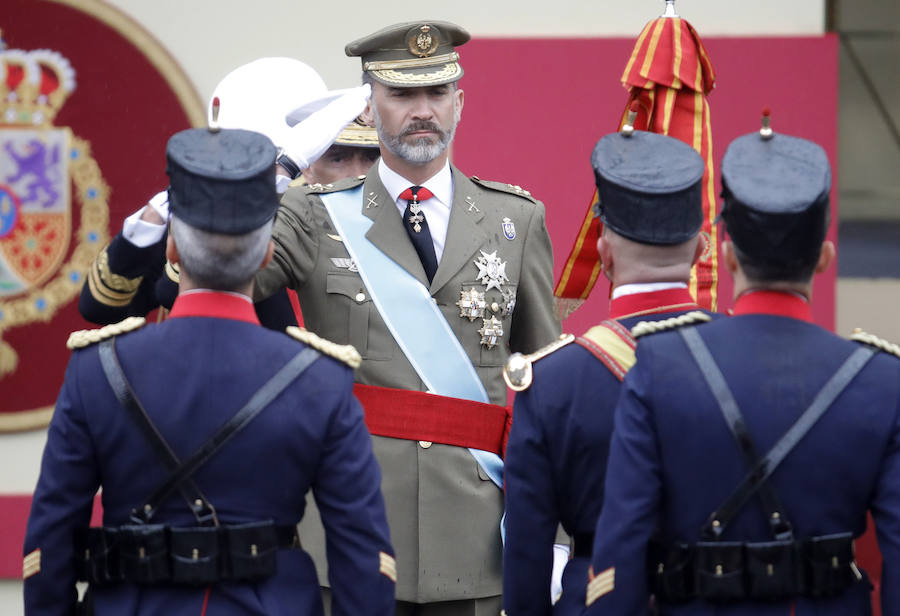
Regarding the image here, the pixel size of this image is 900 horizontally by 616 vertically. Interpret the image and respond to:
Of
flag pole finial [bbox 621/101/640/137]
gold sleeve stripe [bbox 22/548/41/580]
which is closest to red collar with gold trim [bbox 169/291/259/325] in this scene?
gold sleeve stripe [bbox 22/548/41/580]

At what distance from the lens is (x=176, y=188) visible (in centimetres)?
259

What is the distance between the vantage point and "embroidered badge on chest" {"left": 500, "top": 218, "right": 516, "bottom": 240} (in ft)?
11.9

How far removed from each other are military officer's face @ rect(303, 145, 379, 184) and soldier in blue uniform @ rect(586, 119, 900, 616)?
1.99m

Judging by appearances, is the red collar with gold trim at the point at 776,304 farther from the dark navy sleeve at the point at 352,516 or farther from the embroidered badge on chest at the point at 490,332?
the embroidered badge on chest at the point at 490,332

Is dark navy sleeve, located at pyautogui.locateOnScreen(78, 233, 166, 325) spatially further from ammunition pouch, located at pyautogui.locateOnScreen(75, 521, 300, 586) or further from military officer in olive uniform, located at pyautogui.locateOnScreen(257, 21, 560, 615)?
ammunition pouch, located at pyautogui.locateOnScreen(75, 521, 300, 586)

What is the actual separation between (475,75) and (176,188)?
2731mm

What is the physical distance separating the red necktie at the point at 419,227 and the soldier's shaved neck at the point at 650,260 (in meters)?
0.87

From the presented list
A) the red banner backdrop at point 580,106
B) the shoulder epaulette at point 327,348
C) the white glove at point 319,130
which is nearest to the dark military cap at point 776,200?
the shoulder epaulette at point 327,348

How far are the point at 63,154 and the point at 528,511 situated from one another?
3142 millimetres

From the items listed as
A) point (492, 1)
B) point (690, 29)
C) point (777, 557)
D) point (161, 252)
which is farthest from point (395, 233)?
point (492, 1)

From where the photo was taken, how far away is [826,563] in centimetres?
238

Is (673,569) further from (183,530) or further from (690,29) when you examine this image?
(690,29)

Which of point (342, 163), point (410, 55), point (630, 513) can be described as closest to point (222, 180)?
point (630, 513)

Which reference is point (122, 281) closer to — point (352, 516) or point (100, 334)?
point (100, 334)
